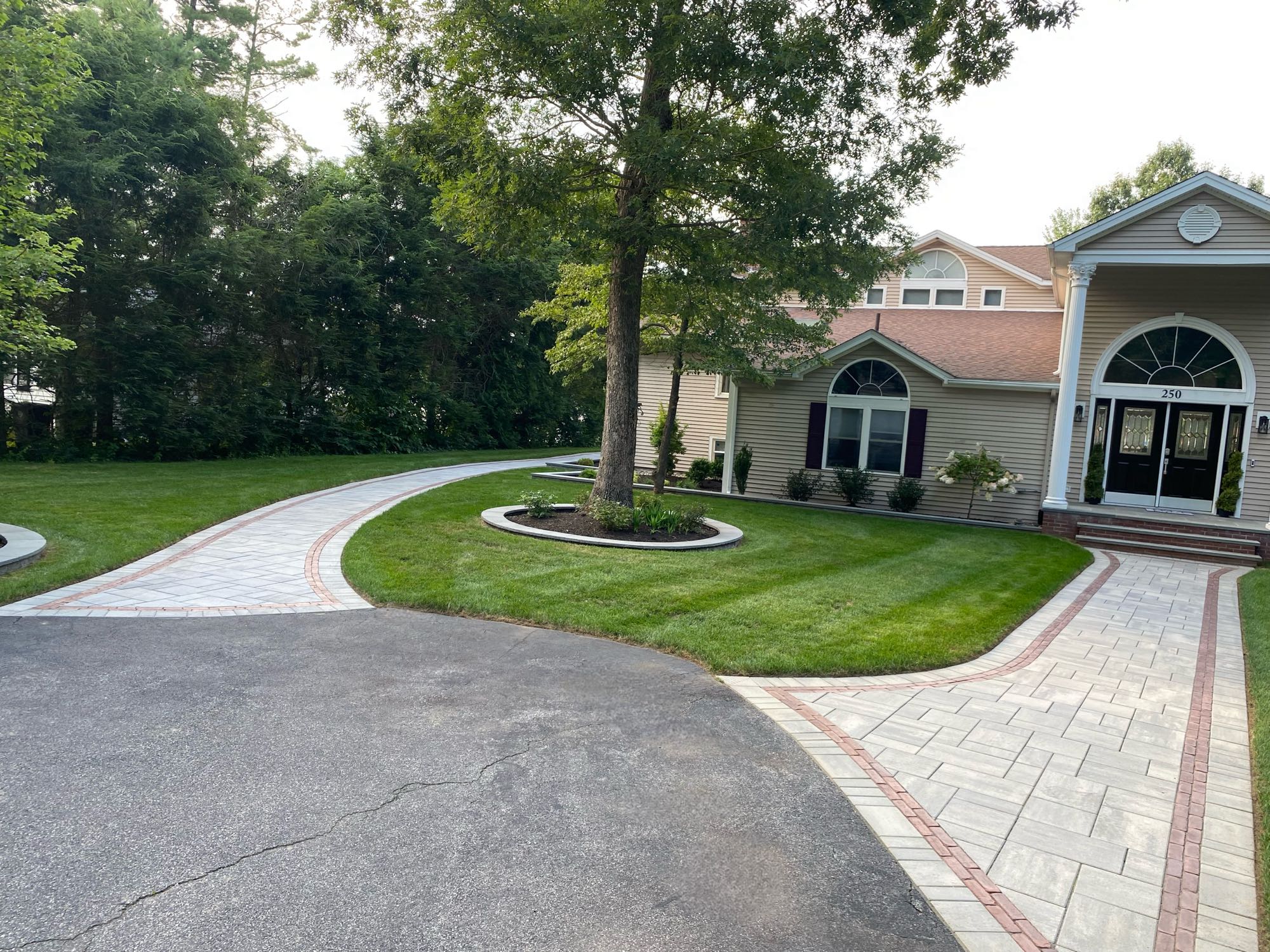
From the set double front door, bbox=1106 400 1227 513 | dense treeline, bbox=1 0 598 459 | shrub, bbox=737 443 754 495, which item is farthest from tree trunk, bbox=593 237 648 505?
double front door, bbox=1106 400 1227 513

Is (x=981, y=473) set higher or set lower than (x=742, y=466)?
higher

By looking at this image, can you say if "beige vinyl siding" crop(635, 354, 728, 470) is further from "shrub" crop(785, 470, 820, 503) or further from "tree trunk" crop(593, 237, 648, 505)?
"tree trunk" crop(593, 237, 648, 505)

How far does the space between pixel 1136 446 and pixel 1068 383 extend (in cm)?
245

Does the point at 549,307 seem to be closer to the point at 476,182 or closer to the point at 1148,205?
the point at 476,182

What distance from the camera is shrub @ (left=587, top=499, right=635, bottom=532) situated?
449 inches

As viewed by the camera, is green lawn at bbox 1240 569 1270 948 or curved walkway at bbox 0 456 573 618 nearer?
green lawn at bbox 1240 569 1270 948

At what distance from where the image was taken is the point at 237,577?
8227 millimetres

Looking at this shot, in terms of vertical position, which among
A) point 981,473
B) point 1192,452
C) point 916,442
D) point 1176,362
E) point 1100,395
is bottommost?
point 981,473

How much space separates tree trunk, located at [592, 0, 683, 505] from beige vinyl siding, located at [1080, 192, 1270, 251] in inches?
307

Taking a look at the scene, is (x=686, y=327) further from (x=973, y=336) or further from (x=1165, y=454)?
(x=1165, y=454)

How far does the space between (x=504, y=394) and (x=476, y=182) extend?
15.7 metres

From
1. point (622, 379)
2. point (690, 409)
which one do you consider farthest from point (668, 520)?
point (690, 409)

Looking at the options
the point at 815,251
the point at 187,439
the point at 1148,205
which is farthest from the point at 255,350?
the point at 1148,205

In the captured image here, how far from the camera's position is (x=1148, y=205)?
13.5m
